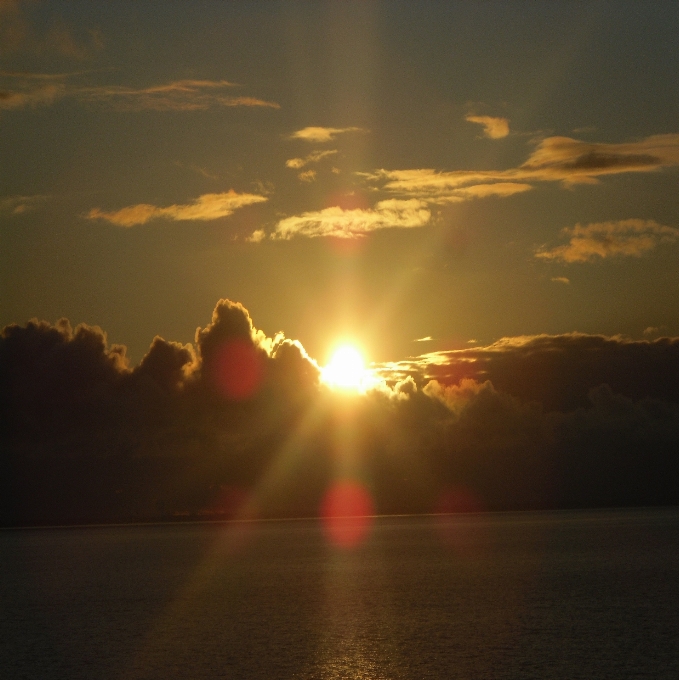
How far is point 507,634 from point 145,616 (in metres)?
15.2

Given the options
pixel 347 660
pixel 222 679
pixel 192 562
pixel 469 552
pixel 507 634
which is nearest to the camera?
pixel 222 679

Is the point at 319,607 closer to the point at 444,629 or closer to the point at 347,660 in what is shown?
the point at 444,629

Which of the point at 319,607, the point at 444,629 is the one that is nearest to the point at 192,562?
the point at 319,607

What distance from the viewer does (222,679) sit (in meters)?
24.9

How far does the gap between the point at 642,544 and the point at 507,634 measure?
7073cm

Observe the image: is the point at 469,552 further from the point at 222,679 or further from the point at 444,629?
the point at 222,679

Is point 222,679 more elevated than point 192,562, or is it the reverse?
point 192,562

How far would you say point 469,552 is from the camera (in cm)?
8844

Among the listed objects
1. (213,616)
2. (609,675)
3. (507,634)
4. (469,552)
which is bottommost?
(609,675)

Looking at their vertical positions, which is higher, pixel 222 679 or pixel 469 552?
pixel 469 552

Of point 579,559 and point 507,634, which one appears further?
Answer: point 579,559

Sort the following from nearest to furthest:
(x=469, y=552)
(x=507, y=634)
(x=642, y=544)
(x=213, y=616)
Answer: (x=507, y=634) → (x=213, y=616) → (x=469, y=552) → (x=642, y=544)

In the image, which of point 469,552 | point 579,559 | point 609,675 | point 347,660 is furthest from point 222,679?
point 469,552

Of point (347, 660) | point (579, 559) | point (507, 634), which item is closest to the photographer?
point (347, 660)
